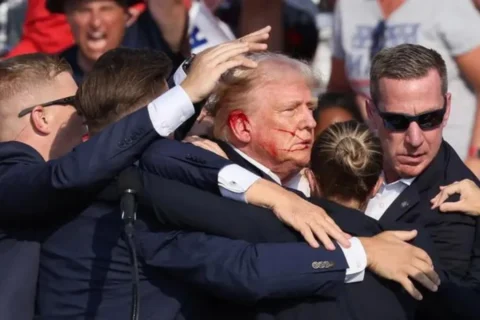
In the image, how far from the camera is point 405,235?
3.75 m

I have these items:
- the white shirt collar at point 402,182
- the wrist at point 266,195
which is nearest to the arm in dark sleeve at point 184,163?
the wrist at point 266,195

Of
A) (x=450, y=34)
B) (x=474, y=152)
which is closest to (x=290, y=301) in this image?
(x=474, y=152)

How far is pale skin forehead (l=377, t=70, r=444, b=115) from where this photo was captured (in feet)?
14.9

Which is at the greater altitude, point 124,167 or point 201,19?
point 124,167

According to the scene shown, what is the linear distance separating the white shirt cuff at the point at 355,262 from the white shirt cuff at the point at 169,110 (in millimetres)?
617

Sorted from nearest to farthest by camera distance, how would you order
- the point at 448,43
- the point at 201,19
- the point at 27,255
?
the point at 27,255, the point at 448,43, the point at 201,19

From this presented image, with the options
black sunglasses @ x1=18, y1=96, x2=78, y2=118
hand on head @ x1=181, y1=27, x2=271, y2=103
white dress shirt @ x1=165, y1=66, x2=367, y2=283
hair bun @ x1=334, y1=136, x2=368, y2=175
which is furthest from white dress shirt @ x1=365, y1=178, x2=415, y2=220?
black sunglasses @ x1=18, y1=96, x2=78, y2=118

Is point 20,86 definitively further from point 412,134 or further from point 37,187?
point 412,134

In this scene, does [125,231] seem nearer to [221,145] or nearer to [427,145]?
[221,145]

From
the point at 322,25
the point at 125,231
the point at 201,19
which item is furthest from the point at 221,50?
the point at 322,25

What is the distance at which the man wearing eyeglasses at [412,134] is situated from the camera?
14.1 ft

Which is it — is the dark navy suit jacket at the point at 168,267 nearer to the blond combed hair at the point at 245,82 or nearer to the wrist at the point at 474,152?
the blond combed hair at the point at 245,82

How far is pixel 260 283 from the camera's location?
3.52 m

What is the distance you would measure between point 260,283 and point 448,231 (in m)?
0.87
